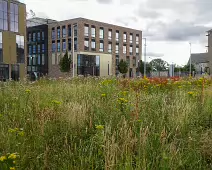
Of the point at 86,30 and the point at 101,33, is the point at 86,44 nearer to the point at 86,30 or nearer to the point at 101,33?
the point at 86,30

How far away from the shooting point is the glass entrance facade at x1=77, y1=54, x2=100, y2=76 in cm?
4681

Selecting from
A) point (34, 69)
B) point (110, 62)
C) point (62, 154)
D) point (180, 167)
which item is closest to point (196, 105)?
point (180, 167)

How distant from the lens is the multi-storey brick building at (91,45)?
46469 millimetres

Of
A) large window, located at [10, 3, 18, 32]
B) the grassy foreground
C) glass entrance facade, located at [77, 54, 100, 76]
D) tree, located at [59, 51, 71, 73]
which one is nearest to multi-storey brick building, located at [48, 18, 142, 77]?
glass entrance facade, located at [77, 54, 100, 76]

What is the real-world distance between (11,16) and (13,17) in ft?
1.21

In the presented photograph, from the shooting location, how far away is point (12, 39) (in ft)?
120

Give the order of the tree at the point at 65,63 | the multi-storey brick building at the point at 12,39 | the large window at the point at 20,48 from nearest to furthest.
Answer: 1. the multi-storey brick building at the point at 12,39
2. the large window at the point at 20,48
3. the tree at the point at 65,63

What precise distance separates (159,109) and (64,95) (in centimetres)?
260

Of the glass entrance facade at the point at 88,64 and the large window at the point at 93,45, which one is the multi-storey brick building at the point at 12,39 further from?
the large window at the point at 93,45

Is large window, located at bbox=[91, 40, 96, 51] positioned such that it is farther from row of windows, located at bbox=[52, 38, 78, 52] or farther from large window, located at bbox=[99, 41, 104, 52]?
row of windows, located at bbox=[52, 38, 78, 52]

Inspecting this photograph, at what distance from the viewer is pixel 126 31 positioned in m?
55.5

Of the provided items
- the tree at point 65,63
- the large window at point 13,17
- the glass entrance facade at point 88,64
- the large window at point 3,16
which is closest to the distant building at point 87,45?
the glass entrance facade at point 88,64

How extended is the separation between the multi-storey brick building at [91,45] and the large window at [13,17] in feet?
35.2

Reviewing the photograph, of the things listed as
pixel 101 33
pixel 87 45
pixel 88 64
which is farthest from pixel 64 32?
pixel 88 64
